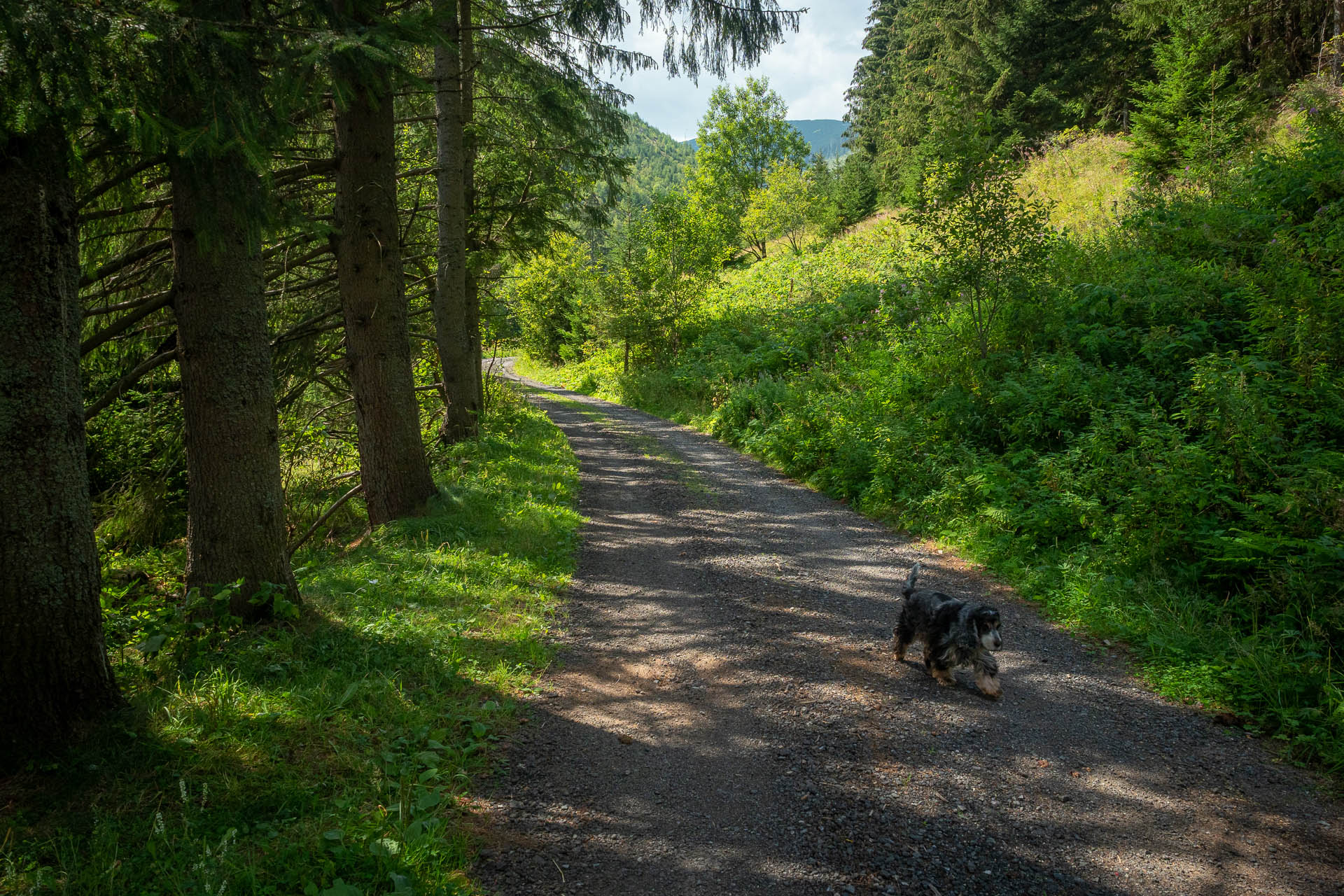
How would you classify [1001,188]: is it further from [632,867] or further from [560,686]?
[632,867]

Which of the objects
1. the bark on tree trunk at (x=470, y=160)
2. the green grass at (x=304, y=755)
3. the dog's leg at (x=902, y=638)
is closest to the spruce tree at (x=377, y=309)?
the green grass at (x=304, y=755)

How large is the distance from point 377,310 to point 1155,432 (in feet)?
28.2

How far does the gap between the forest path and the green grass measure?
1.23 feet

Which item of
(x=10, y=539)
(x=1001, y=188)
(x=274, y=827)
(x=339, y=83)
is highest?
(x=1001, y=188)

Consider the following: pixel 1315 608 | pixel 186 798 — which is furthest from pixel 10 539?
pixel 1315 608

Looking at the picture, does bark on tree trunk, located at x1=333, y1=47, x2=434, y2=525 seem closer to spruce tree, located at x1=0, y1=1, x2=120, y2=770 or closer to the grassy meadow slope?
spruce tree, located at x1=0, y1=1, x2=120, y2=770

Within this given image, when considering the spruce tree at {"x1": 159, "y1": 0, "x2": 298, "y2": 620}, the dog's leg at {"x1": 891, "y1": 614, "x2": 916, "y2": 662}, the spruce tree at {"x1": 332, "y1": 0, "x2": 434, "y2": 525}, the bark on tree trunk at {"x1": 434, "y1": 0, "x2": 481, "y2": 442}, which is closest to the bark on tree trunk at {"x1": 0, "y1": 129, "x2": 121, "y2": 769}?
the spruce tree at {"x1": 159, "y1": 0, "x2": 298, "y2": 620}

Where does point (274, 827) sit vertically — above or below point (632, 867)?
above

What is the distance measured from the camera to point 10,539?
3205 millimetres

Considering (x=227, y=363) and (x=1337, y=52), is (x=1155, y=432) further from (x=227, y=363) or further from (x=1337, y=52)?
(x=1337, y=52)

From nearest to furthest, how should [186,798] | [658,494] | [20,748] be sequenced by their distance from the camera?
[186,798], [20,748], [658,494]

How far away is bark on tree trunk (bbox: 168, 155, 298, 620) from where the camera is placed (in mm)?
4539

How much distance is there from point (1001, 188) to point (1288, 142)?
7525 millimetres

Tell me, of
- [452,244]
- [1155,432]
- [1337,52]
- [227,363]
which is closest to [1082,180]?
[1337,52]
